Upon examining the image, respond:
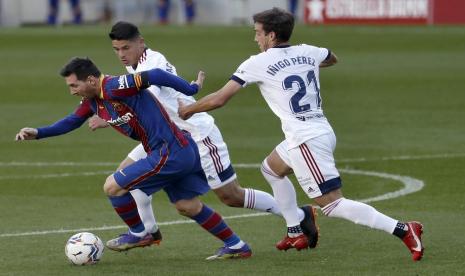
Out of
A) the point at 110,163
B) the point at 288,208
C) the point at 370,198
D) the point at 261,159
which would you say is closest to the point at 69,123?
the point at 288,208

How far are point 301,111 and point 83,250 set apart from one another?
204 centimetres

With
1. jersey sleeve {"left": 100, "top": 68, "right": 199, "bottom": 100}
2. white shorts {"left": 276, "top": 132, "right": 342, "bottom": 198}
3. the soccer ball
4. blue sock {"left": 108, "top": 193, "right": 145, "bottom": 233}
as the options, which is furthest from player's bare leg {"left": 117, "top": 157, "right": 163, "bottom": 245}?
white shorts {"left": 276, "top": 132, "right": 342, "bottom": 198}

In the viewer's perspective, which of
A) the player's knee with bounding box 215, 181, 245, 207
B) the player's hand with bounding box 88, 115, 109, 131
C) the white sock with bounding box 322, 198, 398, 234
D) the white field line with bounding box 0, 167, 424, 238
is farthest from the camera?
the white field line with bounding box 0, 167, 424, 238

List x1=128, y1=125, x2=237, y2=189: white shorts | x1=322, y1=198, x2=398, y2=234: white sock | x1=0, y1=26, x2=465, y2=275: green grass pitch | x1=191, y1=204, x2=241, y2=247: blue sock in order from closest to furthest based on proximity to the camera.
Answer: x1=322, y1=198, x2=398, y2=234: white sock → x1=0, y1=26, x2=465, y2=275: green grass pitch → x1=191, y1=204, x2=241, y2=247: blue sock → x1=128, y1=125, x2=237, y2=189: white shorts

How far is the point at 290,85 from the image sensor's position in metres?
9.59

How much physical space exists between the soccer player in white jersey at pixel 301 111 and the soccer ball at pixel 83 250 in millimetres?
1289

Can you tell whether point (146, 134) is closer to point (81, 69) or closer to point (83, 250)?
point (81, 69)

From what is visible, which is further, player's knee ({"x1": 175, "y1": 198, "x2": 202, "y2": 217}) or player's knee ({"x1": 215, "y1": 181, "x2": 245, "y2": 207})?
player's knee ({"x1": 215, "y1": 181, "x2": 245, "y2": 207})

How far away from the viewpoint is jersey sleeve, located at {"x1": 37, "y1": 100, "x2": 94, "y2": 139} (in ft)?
32.6

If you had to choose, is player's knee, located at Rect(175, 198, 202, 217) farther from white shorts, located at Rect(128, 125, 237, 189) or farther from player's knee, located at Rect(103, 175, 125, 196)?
white shorts, located at Rect(128, 125, 237, 189)

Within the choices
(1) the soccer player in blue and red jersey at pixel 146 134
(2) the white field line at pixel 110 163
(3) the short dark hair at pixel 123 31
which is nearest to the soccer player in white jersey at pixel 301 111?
(1) the soccer player in blue and red jersey at pixel 146 134

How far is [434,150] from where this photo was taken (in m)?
16.9

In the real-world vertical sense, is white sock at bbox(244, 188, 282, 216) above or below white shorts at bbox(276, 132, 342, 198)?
below

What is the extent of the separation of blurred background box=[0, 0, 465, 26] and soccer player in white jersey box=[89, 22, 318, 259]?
31806 mm
